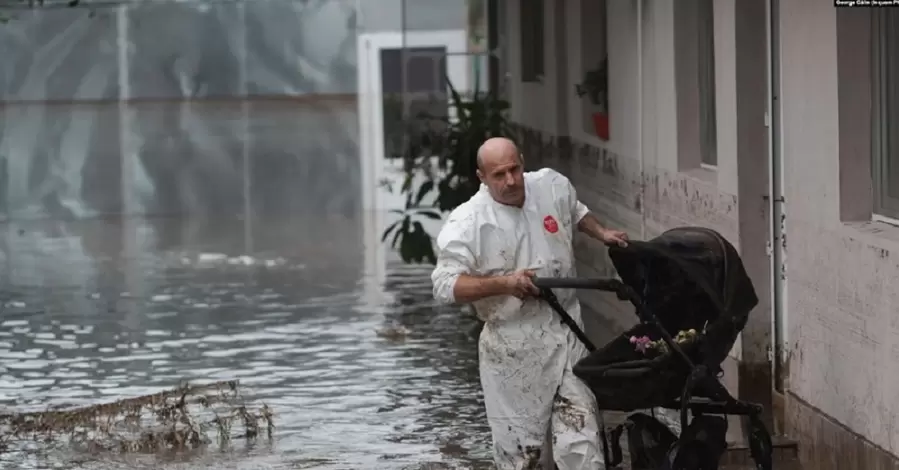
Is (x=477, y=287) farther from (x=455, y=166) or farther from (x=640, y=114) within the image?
(x=455, y=166)

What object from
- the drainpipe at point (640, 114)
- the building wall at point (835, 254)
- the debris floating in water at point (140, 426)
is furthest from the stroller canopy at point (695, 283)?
the drainpipe at point (640, 114)

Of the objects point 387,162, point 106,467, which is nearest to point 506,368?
point 106,467

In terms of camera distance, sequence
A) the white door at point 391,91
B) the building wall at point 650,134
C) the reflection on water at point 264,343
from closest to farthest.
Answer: the reflection on water at point 264,343, the building wall at point 650,134, the white door at point 391,91

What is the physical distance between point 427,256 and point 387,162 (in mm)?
10036

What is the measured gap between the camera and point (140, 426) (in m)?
10.1

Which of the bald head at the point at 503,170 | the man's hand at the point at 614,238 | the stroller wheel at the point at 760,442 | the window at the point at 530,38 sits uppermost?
the window at the point at 530,38

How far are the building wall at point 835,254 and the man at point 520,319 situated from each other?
1.26m

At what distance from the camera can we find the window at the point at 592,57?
15766mm

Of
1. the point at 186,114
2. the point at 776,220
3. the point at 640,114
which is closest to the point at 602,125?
the point at 640,114

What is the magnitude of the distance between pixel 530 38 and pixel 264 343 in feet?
22.3

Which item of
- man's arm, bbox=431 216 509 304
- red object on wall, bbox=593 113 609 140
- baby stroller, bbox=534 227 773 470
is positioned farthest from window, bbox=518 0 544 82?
baby stroller, bbox=534 227 773 470

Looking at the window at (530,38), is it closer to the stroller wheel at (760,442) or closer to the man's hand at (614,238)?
the man's hand at (614,238)

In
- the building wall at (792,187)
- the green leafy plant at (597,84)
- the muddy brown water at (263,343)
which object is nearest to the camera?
the building wall at (792,187)

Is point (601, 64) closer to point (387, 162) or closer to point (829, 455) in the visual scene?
point (829, 455)
